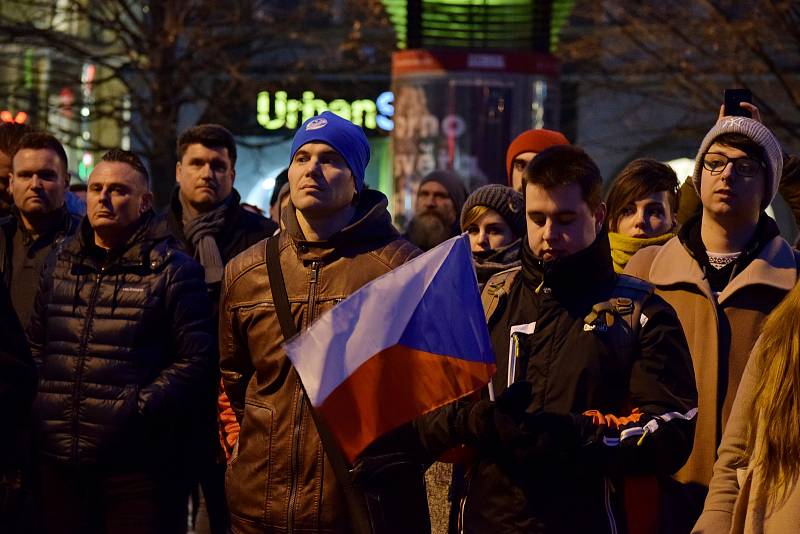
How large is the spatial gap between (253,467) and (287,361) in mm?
398

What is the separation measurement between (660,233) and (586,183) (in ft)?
8.90

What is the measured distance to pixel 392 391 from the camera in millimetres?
5488

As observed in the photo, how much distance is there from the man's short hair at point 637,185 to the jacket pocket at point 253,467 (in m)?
2.65

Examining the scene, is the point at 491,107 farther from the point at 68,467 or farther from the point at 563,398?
the point at 563,398

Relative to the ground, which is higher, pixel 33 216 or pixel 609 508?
pixel 33 216

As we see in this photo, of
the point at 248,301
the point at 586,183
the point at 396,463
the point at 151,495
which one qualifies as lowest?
the point at 151,495

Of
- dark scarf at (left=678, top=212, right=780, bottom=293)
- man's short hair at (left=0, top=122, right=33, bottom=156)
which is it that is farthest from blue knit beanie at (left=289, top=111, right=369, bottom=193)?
man's short hair at (left=0, top=122, right=33, bottom=156)

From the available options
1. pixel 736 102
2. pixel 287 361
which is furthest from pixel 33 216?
pixel 736 102

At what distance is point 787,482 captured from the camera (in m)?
4.52

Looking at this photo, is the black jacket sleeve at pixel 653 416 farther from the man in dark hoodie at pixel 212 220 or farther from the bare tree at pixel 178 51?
the bare tree at pixel 178 51

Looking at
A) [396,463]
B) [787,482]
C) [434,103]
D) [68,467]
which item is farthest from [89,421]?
[434,103]

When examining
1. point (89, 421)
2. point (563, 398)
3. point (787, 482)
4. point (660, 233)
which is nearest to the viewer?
point (787, 482)

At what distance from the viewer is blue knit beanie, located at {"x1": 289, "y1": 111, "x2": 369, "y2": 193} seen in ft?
21.2

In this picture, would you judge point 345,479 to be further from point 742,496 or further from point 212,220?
→ point 212,220
